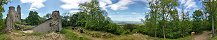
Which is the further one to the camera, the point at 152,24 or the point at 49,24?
the point at 152,24

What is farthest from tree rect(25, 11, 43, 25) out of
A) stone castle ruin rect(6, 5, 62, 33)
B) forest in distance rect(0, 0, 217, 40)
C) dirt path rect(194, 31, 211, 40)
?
dirt path rect(194, 31, 211, 40)

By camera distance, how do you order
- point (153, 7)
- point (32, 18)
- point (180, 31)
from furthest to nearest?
1. point (32, 18)
2. point (180, 31)
3. point (153, 7)

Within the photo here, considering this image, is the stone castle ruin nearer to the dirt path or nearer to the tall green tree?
the tall green tree

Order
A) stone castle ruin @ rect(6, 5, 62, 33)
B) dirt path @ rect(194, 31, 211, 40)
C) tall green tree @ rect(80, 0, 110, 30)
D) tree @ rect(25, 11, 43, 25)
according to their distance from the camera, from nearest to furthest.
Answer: stone castle ruin @ rect(6, 5, 62, 33), dirt path @ rect(194, 31, 211, 40), tall green tree @ rect(80, 0, 110, 30), tree @ rect(25, 11, 43, 25)

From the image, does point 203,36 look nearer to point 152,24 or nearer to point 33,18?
point 152,24

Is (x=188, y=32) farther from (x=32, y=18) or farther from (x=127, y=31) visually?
(x=32, y=18)

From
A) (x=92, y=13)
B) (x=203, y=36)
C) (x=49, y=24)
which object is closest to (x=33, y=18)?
(x=92, y=13)

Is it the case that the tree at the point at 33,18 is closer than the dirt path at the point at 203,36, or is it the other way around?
the dirt path at the point at 203,36

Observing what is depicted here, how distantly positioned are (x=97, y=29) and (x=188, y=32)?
13518 mm

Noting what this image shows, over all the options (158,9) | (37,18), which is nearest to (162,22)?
(158,9)

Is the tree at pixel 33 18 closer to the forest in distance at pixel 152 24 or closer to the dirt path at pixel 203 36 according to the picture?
the forest in distance at pixel 152 24

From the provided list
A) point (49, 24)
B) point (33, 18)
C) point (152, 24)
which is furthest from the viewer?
point (33, 18)

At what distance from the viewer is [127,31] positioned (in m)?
47.6

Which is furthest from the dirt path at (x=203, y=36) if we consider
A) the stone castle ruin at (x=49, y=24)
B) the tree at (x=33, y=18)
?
the tree at (x=33, y=18)
